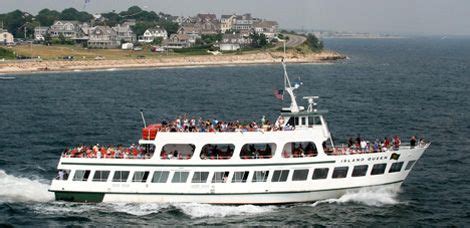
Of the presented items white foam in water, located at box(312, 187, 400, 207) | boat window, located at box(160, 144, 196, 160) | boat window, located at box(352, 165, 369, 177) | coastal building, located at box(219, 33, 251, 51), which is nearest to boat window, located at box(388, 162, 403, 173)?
white foam in water, located at box(312, 187, 400, 207)

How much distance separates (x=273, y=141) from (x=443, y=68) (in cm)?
12566

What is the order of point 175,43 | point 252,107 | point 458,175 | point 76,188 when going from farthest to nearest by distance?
point 175,43 < point 252,107 < point 458,175 < point 76,188

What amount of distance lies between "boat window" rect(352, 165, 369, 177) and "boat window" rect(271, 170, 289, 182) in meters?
4.03

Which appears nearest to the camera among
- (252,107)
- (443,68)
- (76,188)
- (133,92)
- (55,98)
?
(76,188)

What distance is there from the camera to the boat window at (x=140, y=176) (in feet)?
122

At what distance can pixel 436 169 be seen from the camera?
47.8 m

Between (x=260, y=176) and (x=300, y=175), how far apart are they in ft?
7.44

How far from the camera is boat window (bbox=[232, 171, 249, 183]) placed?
3734 cm

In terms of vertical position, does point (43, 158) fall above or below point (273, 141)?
below

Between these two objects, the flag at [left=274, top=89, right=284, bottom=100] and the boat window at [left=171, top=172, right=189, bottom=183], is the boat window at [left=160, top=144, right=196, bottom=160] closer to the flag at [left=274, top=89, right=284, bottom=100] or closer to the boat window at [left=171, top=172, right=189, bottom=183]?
the boat window at [left=171, top=172, right=189, bottom=183]

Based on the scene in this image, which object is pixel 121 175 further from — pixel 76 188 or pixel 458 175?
pixel 458 175

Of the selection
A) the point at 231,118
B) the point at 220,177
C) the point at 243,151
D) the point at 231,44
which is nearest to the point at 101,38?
the point at 231,44

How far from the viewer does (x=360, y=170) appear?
126ft

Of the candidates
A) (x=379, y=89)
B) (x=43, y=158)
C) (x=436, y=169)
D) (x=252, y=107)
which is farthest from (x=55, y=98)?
(x=436, y=169)
